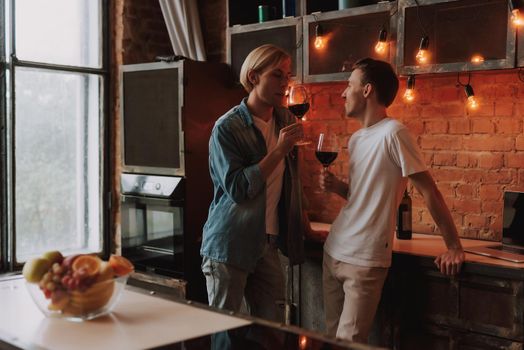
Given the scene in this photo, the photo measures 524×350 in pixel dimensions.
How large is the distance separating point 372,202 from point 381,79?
0.51 meters

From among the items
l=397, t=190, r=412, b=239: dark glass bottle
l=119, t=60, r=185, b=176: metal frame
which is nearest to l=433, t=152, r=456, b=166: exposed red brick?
l=397, t=190, r=412, b=239: dark glass bottle

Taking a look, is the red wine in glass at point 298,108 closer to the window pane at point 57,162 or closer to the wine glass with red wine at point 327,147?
the wine glass with red wine at point 327,147

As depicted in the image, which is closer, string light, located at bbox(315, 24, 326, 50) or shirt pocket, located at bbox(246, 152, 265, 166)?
shirt pocket, located at bbox(246, 152, 265, 166)

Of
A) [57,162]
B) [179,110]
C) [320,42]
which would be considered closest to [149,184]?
[179,110]

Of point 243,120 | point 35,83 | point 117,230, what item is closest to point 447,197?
point 243,120

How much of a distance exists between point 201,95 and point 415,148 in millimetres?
1649

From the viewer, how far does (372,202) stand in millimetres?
2873

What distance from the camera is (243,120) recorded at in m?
3.03

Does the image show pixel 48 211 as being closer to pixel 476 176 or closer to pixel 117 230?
pixel 117 230

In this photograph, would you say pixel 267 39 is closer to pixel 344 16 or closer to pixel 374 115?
pixel 344 16

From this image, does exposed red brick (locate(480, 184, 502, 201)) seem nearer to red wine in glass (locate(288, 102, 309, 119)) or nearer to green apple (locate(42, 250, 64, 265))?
red wine in glass (locate(288, 102, 309, 119))

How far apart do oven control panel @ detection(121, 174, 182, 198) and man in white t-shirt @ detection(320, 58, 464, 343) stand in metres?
1.32

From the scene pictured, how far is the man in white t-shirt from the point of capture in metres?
2.81

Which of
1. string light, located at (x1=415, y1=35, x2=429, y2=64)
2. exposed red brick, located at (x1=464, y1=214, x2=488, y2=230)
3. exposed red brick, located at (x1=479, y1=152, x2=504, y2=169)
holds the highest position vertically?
string light, located at (x1=415, y1=35, x2=429, y2=64)
